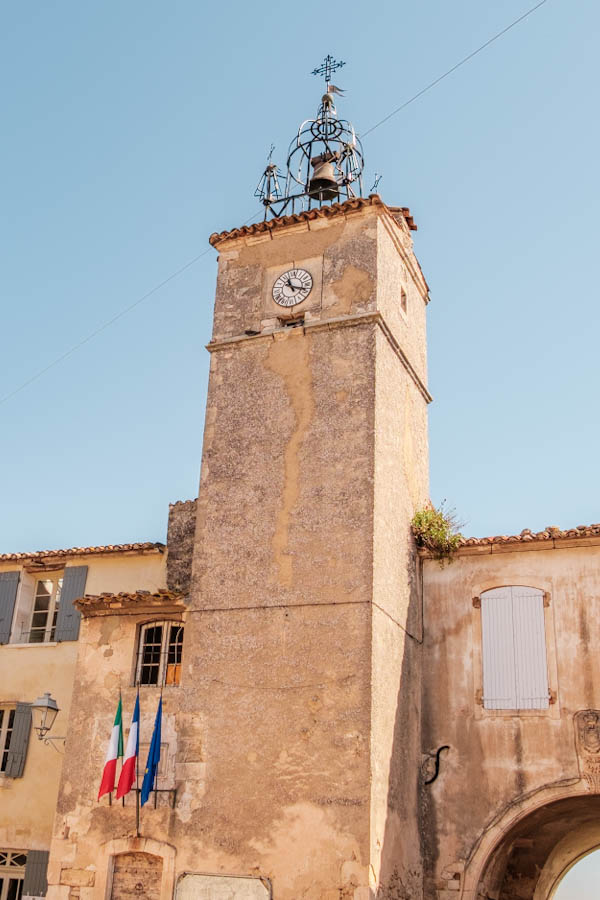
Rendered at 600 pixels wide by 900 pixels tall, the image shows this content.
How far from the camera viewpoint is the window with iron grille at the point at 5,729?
1789 centimetres

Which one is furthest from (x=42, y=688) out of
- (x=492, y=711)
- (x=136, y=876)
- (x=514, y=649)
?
(x=514, y=649)

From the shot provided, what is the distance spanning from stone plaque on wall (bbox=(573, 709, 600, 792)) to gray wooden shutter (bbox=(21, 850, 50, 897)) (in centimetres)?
958

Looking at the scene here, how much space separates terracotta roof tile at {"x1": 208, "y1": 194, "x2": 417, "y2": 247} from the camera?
17391mm

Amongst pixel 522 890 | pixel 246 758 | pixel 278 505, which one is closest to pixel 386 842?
pixel 246 758

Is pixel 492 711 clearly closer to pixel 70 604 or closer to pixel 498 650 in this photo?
pixel 498 650

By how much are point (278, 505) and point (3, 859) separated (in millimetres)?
8534

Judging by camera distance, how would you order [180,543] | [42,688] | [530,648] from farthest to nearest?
[42,688] → [180,543] → [530,648]

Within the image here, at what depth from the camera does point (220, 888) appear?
13523mm

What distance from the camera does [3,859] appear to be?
1708 cm

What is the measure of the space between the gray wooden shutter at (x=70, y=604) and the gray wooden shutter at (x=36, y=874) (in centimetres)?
393

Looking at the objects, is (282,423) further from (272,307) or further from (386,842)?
(386,842)

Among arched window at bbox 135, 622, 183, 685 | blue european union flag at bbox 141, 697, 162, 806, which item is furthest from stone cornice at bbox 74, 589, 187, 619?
blue european union flag at bbox 141, 697, 162, 806

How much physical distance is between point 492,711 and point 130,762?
19.2 feet

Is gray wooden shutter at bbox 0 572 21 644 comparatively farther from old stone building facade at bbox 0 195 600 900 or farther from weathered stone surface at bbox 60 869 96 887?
weathered stone surface at bbox 60 869 96 887
